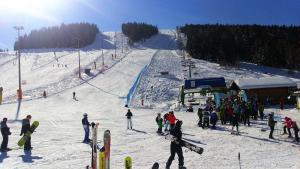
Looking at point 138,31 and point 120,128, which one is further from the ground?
point 138,31

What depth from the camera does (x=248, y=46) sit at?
94.2m

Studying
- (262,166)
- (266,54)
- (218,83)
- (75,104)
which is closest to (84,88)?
(75,104)

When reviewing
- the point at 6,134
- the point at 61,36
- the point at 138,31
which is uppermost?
the point at 138,31

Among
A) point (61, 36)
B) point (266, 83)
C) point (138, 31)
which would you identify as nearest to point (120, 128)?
point (266, 83)

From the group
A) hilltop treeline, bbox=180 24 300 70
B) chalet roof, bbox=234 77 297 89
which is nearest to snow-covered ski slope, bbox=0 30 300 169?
chalet roof, bbox=234 77 297 89

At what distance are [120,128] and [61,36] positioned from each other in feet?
415

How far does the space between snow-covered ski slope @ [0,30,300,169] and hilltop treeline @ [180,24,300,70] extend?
1461 centimetres

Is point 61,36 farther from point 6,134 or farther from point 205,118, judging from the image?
point 6,134

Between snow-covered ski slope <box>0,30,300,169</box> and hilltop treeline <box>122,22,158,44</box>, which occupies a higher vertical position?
hilltop treeline <box>122,22,158,44</box>

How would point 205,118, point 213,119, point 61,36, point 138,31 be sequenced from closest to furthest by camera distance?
point 213,119 < point 205,118 < point 138,31 < point 61,36

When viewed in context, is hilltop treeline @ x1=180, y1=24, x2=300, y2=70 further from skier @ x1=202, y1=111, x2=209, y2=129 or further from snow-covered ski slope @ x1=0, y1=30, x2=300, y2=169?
skier @ x1=202, y1=111, x2=209, y2=129

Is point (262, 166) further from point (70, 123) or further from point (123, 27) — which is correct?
point (123, 27)

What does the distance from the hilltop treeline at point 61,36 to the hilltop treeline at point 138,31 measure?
12.4 meters

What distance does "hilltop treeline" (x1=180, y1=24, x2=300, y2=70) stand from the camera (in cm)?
8738
